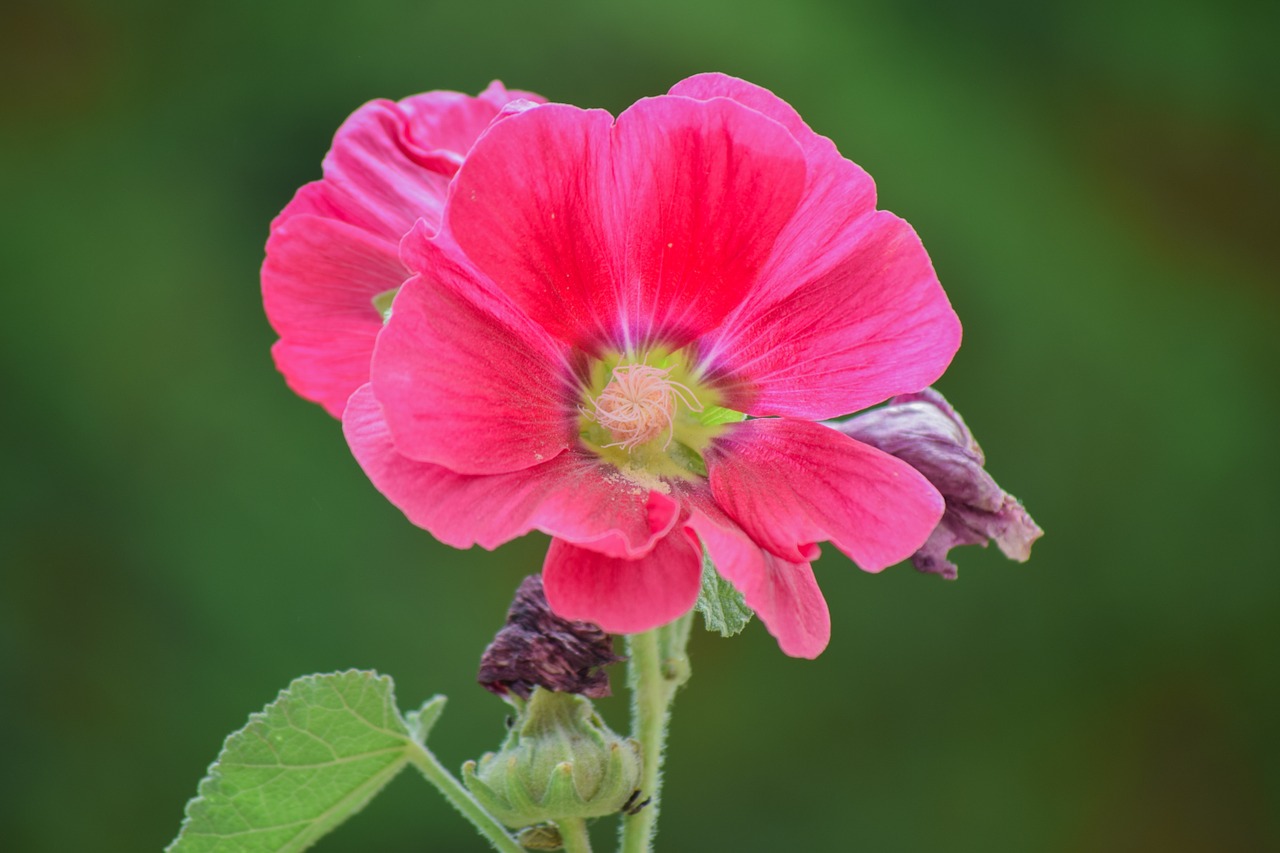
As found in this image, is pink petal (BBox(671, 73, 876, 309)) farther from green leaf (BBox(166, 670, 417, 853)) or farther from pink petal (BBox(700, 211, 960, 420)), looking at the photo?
green leaf (BBox(166, 670, 417, 853))

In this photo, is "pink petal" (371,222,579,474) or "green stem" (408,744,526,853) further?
"green stem" (408,744,526,853)

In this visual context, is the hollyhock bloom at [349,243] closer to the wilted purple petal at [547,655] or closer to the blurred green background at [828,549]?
the wilted purple petal at [547,655]

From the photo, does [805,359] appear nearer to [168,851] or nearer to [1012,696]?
[168,851]

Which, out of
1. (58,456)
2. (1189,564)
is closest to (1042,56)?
(1189,564)

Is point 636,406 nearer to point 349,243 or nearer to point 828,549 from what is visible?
point 349,243

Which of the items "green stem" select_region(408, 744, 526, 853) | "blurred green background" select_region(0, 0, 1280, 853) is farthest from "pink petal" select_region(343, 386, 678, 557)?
"blurred green background" select_region(0, 0, 1280, 853)

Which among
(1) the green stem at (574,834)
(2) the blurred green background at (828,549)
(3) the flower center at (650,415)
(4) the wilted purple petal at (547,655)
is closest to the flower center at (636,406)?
(3) the flower center at (650,415)

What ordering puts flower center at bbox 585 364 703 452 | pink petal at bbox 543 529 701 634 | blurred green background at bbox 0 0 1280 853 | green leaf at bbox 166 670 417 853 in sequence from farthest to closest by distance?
blurred green background at bbox 0 0 1280 853 < green leaf at bbox 166 670 417 853 < flower center at bbox 585 364 703 452 < pink petal at bbox 543 529 701 634

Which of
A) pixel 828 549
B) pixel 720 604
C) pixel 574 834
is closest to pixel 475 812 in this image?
pixel 574 834
